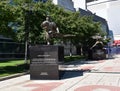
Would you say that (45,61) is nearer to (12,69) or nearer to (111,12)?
(12,69)

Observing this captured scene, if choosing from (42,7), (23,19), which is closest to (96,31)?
(42,7)

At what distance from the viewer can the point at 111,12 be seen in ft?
358

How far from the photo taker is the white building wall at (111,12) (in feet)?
357

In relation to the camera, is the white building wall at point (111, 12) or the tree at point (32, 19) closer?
the tree at point (32, 19)

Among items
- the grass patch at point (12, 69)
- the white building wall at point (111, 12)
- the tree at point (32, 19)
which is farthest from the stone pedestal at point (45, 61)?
the white building wall at point (111, 12)

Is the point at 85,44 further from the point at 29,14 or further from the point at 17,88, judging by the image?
the point at 17,88

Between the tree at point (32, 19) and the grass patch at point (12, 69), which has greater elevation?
the tree at point (32, 19)

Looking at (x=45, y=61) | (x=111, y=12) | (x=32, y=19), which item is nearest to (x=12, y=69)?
(x=45, y=61)

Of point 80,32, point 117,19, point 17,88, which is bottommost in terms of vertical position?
point 17,88

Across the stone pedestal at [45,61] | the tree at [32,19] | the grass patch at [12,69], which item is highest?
the tree at [32,19]

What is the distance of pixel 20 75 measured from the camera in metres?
18.1

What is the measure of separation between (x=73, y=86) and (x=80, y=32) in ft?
84.9

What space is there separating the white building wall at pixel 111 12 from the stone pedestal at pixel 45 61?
95220 millimetres

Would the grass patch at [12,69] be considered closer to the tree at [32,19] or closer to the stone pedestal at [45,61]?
the stone pedestal at [45,61]
